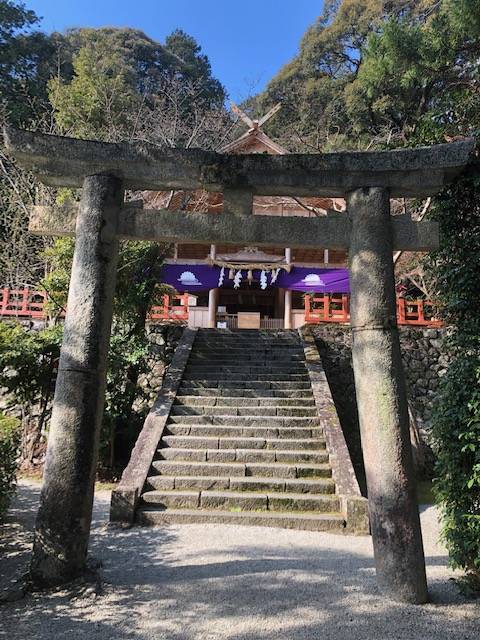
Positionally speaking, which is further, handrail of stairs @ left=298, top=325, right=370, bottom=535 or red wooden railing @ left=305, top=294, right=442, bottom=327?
red wooden railing @ left=305, top=294, right=442, bottom=327

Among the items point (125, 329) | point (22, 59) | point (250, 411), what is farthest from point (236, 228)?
point (22, 59)

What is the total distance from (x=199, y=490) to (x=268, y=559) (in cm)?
197

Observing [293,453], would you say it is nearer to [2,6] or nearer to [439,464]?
[439,464]

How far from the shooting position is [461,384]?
11.3 feet

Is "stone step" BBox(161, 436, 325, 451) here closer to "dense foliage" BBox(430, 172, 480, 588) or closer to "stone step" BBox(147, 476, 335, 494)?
"stone step" BBox(147, 476, 335, 494)

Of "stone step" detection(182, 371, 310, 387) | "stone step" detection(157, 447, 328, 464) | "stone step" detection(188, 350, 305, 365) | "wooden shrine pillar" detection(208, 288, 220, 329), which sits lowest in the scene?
"stone step" detection(157, 447, 328, 464)

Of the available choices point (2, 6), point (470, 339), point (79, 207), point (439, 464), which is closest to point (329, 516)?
point (439, 464)

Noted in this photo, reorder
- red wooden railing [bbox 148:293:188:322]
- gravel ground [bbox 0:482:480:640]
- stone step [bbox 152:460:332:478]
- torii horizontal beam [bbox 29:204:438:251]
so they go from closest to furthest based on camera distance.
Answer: gravel ground [bbox 0:482:480:640] → torii horizontal beam [bbox 29:204:438:251] → stone step [bbox 152:460:332:478] → red wooden railing [bbox 148:293:188:322]

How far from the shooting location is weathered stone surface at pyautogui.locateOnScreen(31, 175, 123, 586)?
3.37m

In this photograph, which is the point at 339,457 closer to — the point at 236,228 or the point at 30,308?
the point at 236,228

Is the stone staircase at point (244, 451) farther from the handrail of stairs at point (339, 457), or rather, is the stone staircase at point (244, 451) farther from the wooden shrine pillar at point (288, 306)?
the wooden shrine pillar at point (288, 306)

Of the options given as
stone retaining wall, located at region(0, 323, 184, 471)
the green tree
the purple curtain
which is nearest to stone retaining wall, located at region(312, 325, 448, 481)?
the purple curtain

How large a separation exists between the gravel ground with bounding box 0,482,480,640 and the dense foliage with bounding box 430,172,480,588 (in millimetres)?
546

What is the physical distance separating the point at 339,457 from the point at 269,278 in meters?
9.41
